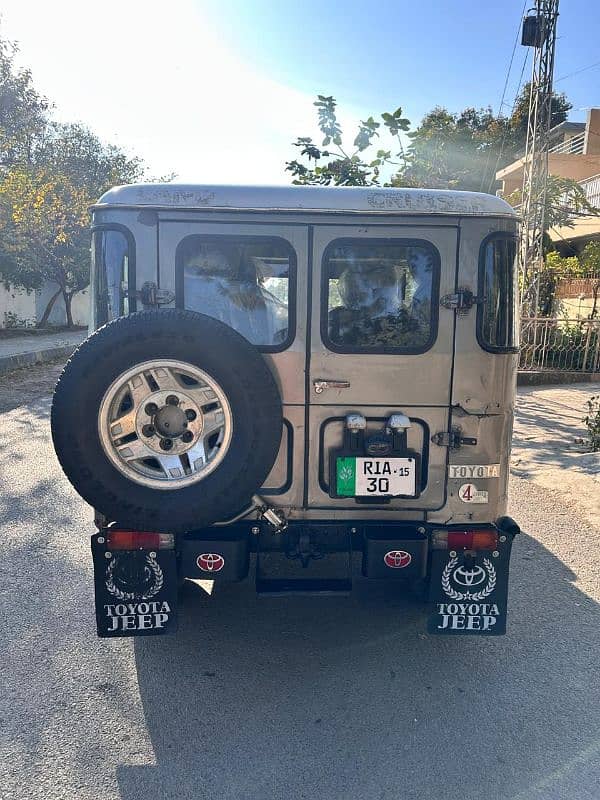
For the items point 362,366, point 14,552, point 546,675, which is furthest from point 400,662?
point 14,552

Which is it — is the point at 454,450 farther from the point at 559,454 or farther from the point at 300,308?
the point at 559,454

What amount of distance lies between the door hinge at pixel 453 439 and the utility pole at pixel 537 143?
470 inches

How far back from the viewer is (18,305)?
24.6 m

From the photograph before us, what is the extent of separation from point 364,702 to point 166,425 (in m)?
1.64

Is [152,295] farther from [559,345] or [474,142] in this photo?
[474,142]

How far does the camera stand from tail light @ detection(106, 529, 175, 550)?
9.99ft

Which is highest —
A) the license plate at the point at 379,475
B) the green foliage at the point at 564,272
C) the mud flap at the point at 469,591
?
the green foliage at the point at 564,272

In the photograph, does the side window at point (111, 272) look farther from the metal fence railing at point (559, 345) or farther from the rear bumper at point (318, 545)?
the metal fence railing at point (559, 345)

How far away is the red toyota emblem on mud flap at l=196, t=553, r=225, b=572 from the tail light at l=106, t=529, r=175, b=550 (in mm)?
159

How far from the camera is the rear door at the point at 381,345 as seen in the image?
3.07 m

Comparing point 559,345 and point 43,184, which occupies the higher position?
point 43,184

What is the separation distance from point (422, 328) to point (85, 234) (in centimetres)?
2133

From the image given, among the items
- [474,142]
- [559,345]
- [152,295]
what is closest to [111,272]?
[152,295]

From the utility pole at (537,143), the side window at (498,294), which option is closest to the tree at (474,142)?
the utility pole at (537,143)
